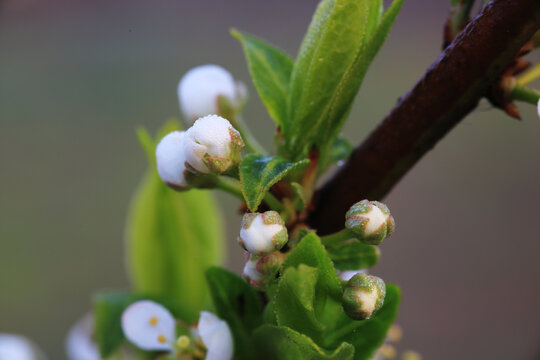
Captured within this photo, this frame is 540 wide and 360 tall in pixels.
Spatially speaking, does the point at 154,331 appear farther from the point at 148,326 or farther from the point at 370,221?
the point at 370,221

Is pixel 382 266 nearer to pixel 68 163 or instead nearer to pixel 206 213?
pixel 68 163

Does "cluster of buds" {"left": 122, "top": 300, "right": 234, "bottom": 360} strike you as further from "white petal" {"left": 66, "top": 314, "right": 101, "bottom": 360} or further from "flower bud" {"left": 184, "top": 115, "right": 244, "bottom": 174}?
"white petal" {"left": 66, "top": 314, "right": 101, "bottom": 360}

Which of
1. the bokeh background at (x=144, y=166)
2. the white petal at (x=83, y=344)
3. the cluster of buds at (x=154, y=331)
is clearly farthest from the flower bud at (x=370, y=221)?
the bokeh background at (x=144, y=166)

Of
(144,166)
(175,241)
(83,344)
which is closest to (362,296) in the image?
(175,241)

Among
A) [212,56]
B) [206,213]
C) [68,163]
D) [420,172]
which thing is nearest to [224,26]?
[212,56]

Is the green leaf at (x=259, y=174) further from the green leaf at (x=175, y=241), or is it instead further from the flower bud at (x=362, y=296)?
the green leaf at (x=175, y=241)

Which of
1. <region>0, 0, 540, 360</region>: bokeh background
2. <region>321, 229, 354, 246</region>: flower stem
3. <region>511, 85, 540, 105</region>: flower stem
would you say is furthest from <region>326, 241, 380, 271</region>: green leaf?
<region>0, 0, 540, 360</region>: bokeh background
